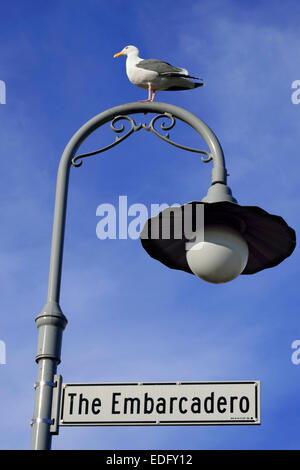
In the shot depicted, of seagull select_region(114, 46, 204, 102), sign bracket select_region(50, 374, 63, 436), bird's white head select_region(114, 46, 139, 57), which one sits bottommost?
sign bracket select_region(50, 374, 63, 436)

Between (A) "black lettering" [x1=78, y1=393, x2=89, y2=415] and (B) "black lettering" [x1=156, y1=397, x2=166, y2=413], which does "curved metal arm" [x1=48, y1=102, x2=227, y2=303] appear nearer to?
(A) "black lettering" [x1=78, y1=393, x2=89, y2=415]

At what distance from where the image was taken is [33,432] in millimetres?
5828

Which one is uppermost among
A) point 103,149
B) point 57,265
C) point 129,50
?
point 129,50

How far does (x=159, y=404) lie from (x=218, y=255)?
3.95 feet

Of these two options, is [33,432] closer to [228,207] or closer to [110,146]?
[228,207]

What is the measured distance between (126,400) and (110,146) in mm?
2386

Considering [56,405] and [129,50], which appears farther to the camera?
[129,50]

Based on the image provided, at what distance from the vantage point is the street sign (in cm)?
586

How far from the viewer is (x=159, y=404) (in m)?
5.93

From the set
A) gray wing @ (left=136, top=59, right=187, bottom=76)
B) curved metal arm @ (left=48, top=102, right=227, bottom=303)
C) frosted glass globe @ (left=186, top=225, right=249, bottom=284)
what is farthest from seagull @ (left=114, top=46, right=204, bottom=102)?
frosted glass globe @ (left=186, top=225, right=249, bottom=284)

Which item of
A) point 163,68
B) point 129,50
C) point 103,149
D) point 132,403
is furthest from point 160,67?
point 132,403

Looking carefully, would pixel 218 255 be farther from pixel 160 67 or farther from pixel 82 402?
pixel 160 67

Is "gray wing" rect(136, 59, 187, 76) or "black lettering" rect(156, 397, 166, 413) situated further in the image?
"gray wing" rect(136, 59, 187, 76)
